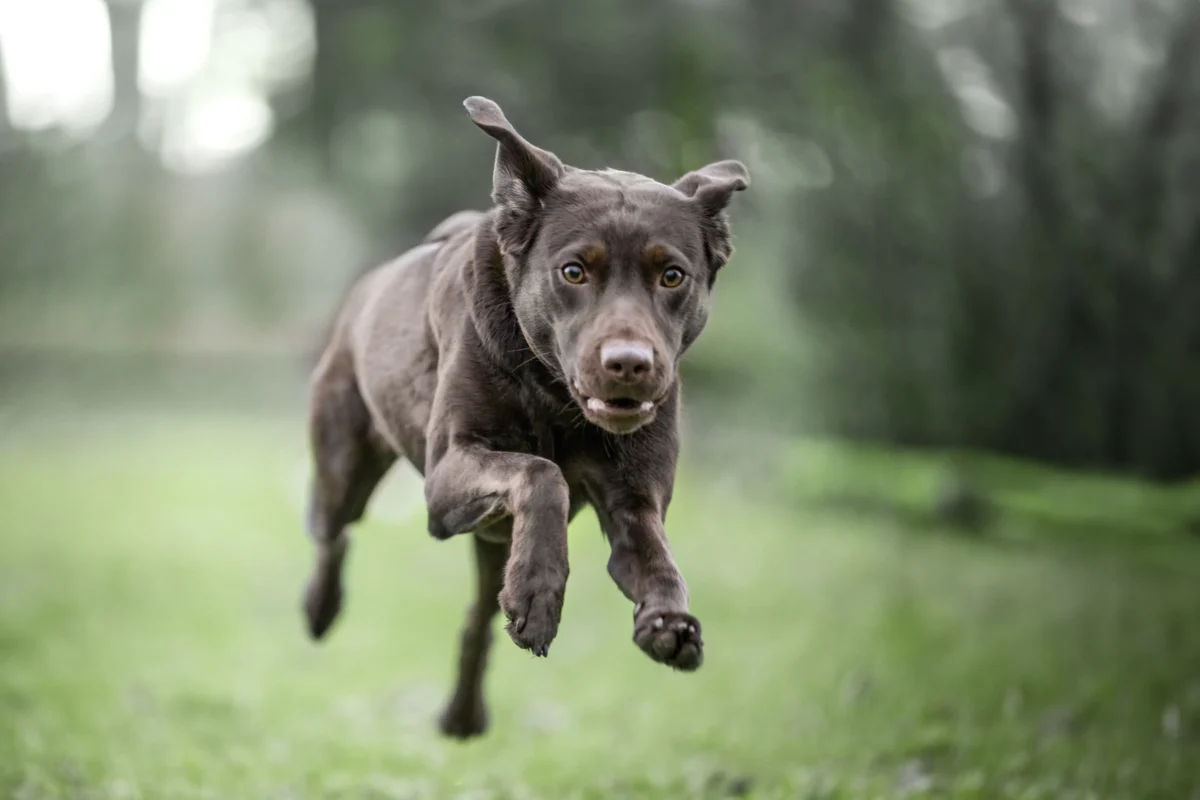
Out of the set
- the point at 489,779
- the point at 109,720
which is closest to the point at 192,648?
the point at 109,720

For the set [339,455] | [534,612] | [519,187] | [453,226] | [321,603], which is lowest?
[321,603]

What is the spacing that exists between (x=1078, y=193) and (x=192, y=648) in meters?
7.45

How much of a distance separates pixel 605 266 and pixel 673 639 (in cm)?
103

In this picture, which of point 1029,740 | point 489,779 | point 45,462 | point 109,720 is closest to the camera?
point 489,779

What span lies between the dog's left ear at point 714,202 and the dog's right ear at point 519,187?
1.30 ft

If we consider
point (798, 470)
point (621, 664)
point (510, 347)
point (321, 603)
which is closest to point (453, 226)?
point (510, 347)

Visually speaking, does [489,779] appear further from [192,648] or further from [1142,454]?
[1142,454]

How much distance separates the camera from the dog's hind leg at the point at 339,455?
199 inches

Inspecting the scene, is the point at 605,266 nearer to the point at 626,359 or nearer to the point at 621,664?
the point at 626,359

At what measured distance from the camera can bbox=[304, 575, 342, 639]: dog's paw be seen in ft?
18.1

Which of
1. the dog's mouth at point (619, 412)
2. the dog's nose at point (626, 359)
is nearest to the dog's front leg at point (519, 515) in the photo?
the dog's mouth at point (619, 412)

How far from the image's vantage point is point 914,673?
7789 millimetres

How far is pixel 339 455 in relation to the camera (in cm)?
511

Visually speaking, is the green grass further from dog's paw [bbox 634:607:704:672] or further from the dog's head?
the dog's head
